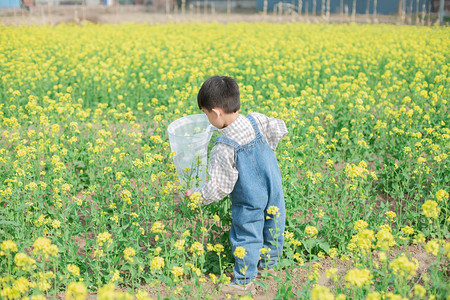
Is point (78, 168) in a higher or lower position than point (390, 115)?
lower

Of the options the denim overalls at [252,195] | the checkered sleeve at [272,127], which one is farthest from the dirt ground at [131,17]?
the denim overalls at [252,195]

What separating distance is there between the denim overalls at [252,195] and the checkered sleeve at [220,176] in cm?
6

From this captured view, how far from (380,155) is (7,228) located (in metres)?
4.29

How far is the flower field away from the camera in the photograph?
283cm

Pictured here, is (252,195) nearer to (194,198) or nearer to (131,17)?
(194,198)

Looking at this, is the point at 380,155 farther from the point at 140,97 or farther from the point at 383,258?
the point at 140,97

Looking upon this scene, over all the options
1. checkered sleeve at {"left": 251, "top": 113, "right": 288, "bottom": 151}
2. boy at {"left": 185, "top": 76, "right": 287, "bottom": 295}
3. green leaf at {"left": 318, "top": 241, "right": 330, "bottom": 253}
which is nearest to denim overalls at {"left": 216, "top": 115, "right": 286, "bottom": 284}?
boy at {"left": 185, "top": 76, "right": 287, "bottom": 295}

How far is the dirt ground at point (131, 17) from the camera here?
2191 centimetres

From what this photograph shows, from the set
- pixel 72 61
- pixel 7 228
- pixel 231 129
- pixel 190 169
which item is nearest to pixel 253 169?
pixel 231 129

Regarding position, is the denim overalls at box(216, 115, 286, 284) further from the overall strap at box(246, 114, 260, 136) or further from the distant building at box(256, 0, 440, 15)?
the distant building at box(256, 0, 440, 15)

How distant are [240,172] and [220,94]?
2.00 ft

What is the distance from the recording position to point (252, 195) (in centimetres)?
321

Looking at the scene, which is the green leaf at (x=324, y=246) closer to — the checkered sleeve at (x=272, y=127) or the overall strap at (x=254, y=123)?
the checkered sleeve at (x=272, y=127)

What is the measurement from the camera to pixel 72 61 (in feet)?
30.0
